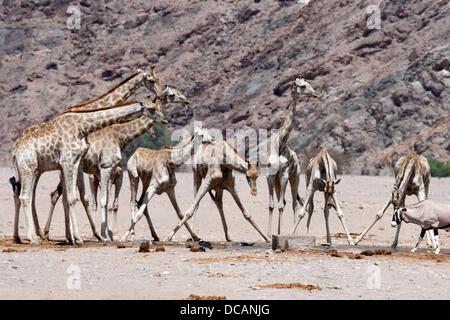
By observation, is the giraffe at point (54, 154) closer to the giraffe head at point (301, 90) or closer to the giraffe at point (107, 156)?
the giraffe at point (107, 156)

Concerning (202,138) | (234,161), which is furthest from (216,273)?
(202,138)

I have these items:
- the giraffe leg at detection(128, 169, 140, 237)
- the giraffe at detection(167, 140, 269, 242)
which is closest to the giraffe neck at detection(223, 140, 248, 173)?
the giraffe at detection(167, 140, 269, 242)

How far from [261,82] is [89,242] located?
6037 centimetres

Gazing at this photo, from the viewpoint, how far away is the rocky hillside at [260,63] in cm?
7150

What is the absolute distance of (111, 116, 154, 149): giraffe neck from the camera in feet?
78.3

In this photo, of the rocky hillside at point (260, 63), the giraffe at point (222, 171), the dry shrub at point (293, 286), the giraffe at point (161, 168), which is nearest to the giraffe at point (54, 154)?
the giraffe at point (161, 168)

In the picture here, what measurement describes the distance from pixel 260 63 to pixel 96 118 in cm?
6234

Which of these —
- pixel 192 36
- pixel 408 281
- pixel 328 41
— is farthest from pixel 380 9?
pixel 408 281

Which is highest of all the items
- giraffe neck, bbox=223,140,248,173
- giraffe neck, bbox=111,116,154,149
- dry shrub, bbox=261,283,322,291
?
giraffe neck, bbox=111,116,154,149

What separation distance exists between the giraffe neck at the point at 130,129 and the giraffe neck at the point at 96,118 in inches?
29.5

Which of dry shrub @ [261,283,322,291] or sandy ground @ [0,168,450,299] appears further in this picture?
dry shrub @ [261,283,322,291]

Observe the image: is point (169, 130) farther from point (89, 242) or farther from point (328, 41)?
point (89, 242)

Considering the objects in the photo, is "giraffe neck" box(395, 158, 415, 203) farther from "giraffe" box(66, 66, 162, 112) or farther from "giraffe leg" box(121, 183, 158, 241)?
"giraffe" box(66, 66, 162, 112)

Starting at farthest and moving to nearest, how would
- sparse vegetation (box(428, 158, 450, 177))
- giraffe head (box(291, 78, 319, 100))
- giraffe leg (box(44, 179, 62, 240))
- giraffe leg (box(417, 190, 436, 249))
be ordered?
sparse vegetation (box(428, 158, 450, 177)), giraffe head (box(291, 78, 319, 100)), giraffe leg (box(417, 190, 436, 249)), giraffe leg (box(44, 179, 62, 240))
